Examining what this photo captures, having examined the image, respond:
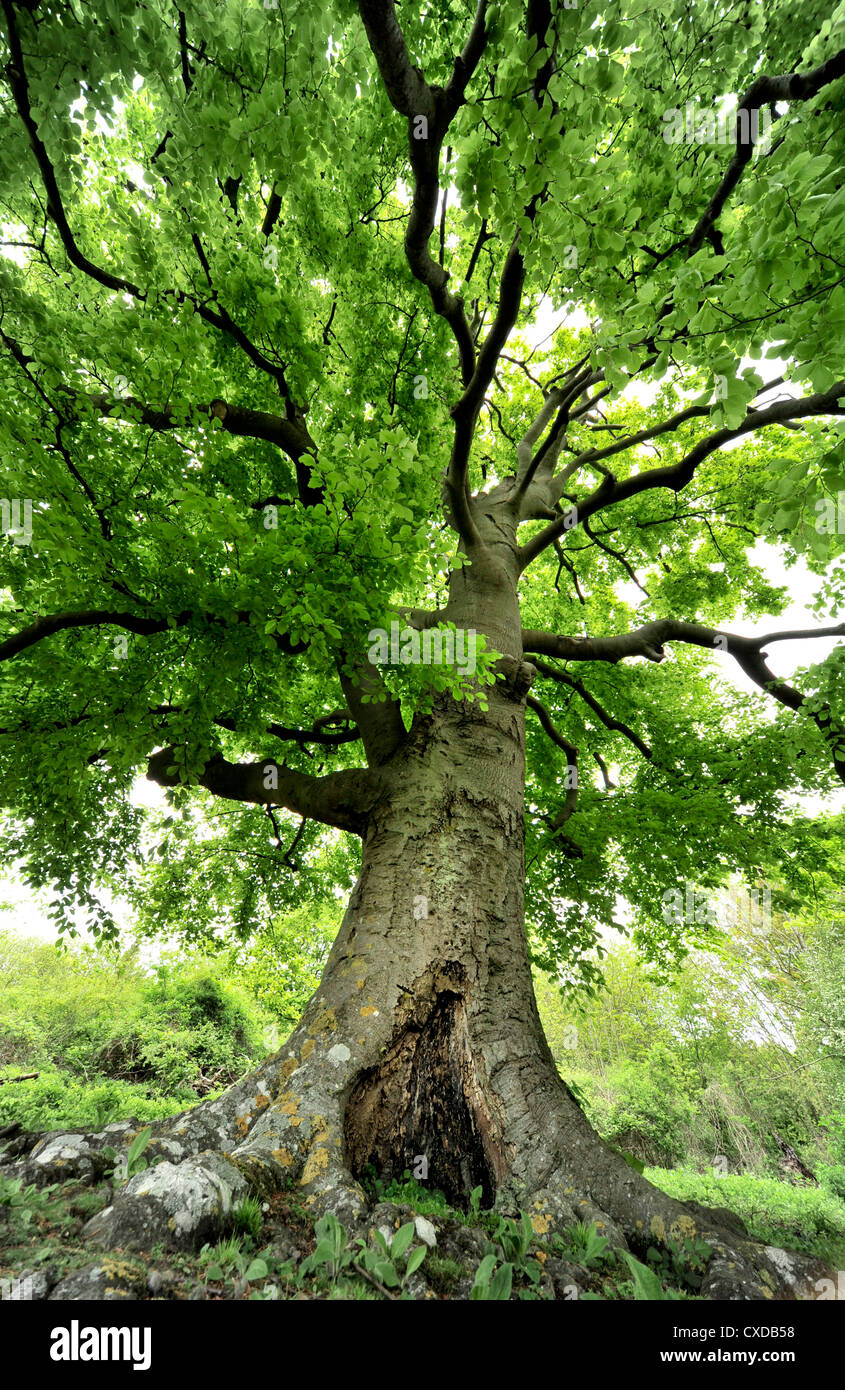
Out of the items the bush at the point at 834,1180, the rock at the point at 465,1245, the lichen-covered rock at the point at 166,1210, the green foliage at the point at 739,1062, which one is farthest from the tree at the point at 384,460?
the green foliage at the point at 739,1062

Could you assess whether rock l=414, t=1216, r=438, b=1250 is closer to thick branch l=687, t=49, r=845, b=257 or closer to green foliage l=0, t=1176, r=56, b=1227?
green foliage l=0, t=1176, r=56, b=1227

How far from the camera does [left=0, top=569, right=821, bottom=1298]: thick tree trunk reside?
187 centimetres

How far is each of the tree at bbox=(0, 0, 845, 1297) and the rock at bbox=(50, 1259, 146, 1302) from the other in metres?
0.19

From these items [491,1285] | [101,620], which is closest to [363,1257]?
[491,1285]

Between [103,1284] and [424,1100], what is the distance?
1657 mm

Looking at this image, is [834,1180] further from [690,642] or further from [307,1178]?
[307,1178]

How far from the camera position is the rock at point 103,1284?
120cm

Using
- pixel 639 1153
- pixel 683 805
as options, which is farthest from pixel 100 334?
pixel 639 1153

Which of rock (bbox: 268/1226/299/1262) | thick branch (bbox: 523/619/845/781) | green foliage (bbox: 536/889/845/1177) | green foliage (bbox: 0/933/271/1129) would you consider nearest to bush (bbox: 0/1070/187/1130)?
green foliage (bbox: 0/933/271/1129)

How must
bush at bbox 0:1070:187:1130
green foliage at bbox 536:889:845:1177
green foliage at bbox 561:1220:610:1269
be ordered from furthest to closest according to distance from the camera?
green foliage at bbox 536:889:845:1177, bush at bbox 0:1070:187:1130, green foliage at bbox 561:1220:610:1269

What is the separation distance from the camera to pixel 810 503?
2141mm

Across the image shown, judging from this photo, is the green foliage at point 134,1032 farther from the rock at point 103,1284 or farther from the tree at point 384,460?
the rock at point 103,1284
